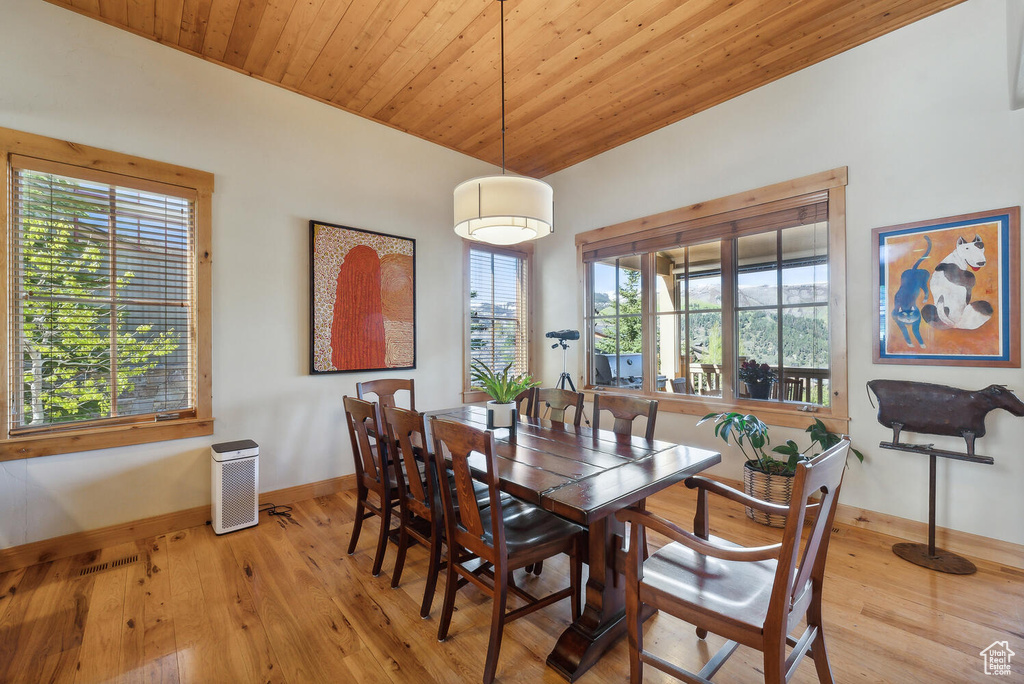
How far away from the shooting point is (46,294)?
2.45 metres

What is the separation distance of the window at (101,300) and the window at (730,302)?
3.45m

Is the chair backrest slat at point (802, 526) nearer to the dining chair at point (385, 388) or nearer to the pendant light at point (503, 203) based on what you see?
the pendant light at point (503, 203)

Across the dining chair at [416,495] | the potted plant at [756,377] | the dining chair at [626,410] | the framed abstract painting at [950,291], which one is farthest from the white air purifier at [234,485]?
the framed abstract painting at [950,291]

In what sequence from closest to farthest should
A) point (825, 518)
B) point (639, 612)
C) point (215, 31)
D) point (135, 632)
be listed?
point (825, 518) < point (639, 612) < point (135, 632) < point (215, 31)

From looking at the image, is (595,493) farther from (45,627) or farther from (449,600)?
(45,627)

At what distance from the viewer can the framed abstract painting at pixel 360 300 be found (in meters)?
3.43

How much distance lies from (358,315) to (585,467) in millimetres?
2511

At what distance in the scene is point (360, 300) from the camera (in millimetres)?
3648

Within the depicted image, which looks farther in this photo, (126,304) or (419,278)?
(419,278)

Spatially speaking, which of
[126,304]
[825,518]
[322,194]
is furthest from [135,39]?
[825,518]

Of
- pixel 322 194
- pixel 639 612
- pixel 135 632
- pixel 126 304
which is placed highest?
pixel 322 194

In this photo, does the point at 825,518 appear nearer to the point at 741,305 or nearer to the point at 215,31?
the point at 741,305

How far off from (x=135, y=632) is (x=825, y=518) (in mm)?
2738

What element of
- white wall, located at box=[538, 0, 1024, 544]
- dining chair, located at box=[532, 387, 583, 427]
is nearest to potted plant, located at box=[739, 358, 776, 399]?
white wall, located at box=[538, 0, 1024, 544]
